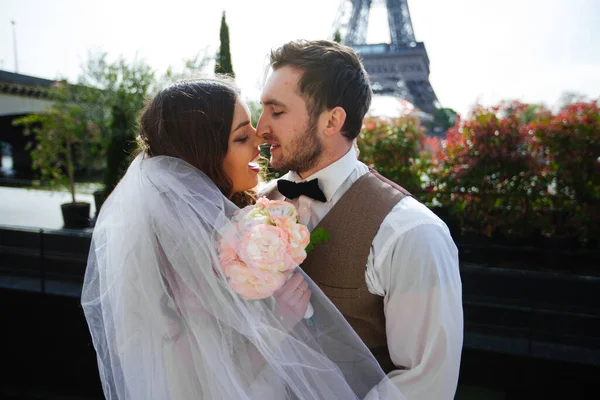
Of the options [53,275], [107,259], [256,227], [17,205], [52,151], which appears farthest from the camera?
[17,205]

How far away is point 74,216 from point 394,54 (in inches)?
858

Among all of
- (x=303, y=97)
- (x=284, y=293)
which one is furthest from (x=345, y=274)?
(x=303, y=97)

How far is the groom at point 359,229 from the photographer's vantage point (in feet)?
4.78

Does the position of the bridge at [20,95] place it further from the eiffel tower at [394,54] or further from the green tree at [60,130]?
A: the eiffel tower at [394,54]

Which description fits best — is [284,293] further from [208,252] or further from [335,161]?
[335,161]

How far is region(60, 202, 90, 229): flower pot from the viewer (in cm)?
941

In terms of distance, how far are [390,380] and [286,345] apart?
0.37 metres

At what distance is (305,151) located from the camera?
1827 mm

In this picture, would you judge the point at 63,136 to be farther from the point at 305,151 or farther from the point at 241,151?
the point at 305,151

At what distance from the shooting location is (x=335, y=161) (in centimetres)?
184

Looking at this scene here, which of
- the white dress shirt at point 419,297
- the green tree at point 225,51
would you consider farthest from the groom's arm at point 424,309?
the green tree at point 225,51

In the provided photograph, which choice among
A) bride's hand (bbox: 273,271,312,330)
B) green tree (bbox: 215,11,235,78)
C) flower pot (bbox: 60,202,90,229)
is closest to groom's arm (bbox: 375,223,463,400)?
bride's hand (bbox: 273,271,312,330)

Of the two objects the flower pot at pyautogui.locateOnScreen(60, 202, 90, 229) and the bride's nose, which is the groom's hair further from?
the flower pot at pyautogui.locateOnScreen(60, 202, 90, 229)

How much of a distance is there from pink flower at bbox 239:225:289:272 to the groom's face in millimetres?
545
